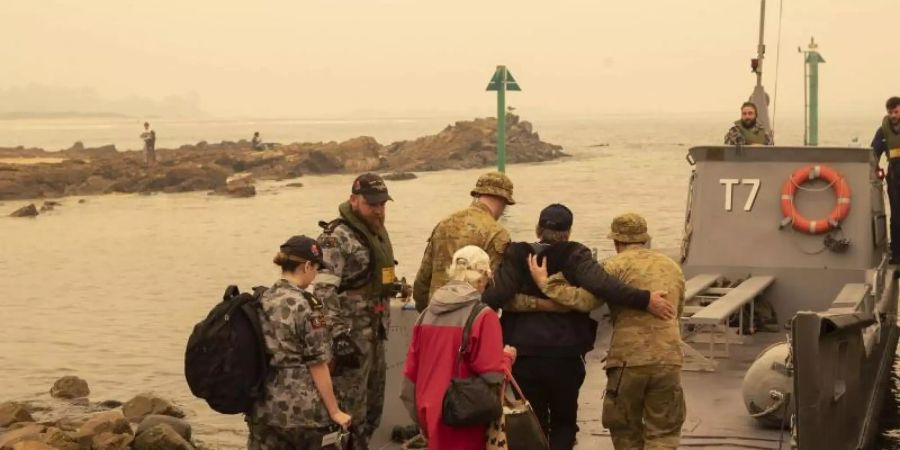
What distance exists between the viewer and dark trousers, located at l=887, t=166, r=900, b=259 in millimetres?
16375

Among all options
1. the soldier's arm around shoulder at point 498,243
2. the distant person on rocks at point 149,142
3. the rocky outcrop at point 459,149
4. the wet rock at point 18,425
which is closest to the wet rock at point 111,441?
the wet rock at point 18,425

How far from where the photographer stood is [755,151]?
15016mm

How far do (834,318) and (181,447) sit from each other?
28.8ft

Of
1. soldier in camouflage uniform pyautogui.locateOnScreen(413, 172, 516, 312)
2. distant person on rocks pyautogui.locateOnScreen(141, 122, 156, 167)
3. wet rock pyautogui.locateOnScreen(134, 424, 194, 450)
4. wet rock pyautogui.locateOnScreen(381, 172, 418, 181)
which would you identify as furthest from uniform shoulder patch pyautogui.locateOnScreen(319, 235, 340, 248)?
wet rock pyautogui.locateOnScreen(381, 172, 418, 181)

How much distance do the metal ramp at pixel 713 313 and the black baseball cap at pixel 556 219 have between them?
3.44 m

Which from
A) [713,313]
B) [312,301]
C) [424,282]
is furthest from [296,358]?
[713,313]

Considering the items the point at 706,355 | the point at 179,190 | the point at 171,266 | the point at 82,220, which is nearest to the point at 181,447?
the point at 706,355

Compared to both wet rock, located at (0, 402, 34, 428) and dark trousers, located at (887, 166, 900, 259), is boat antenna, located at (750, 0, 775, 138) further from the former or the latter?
wet rock, located at (0, 402, 34, 428)

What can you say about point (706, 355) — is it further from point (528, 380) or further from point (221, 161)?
point (221, 161)

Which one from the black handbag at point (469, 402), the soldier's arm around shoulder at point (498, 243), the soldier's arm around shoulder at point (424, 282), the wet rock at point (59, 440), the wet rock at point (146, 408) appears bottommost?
the wet rock at point (146, 408)

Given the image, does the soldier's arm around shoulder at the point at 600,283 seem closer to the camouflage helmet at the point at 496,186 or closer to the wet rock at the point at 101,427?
the camouflage helmet at the point at 496,186

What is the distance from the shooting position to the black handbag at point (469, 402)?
270 inches

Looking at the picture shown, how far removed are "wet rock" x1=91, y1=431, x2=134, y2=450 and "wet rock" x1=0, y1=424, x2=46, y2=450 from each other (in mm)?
600

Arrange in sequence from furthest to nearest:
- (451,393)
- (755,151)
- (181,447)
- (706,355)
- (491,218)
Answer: (181,447) < (755,151) < (706,355) < (491,218) < (451,393)
